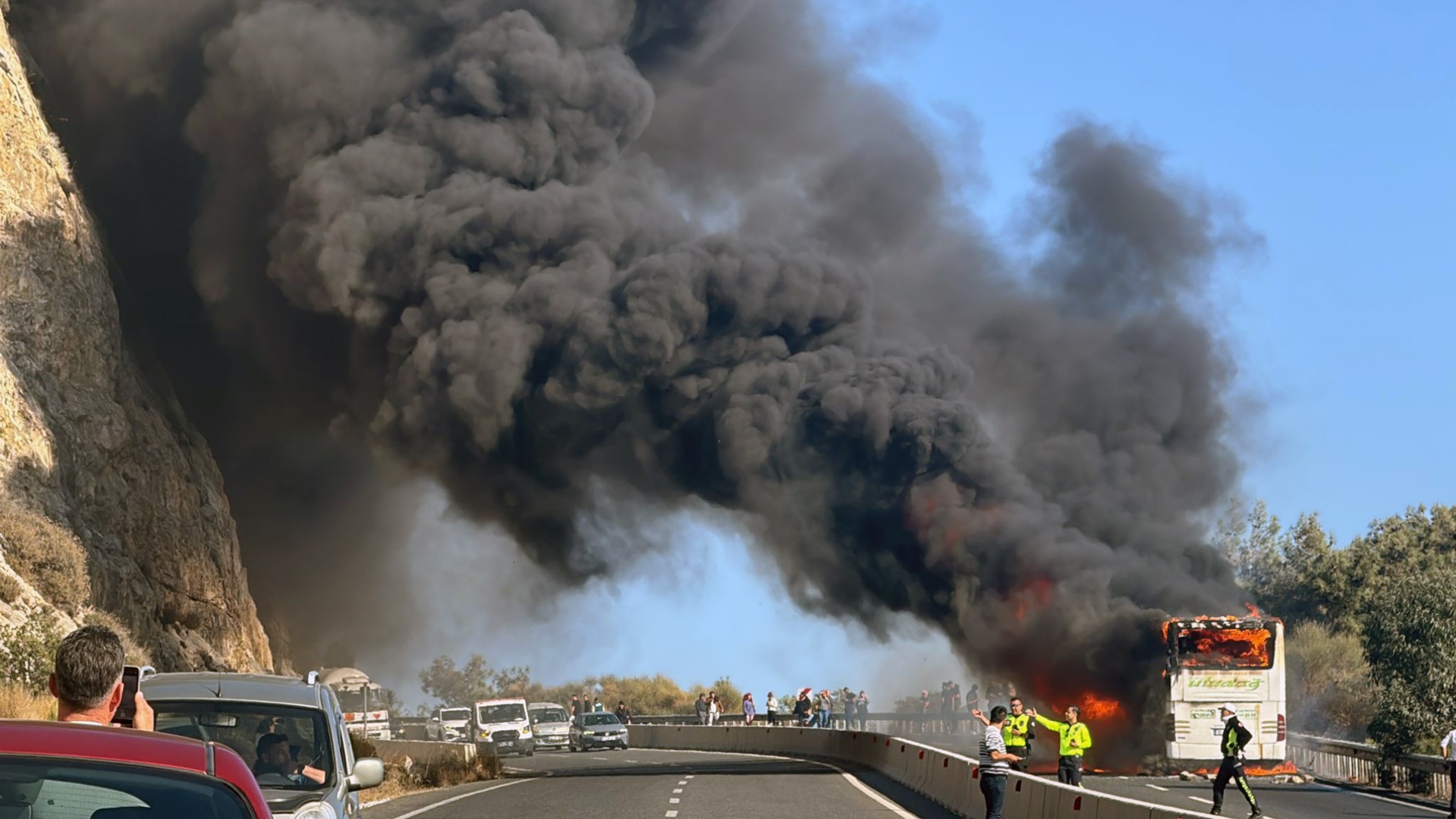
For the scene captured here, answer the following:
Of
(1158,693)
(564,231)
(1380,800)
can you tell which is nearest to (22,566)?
(564,231)

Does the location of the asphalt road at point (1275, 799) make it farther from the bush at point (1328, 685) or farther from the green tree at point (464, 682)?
the green tree at point (464, 682)

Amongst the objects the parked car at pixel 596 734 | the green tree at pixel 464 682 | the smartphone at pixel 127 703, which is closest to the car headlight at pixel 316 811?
the smartphone at pixel 127 703

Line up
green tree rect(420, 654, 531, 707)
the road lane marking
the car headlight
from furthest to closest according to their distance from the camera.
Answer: green tree rect(420, 654, 531, 707)
the road lane marking
the car headlight

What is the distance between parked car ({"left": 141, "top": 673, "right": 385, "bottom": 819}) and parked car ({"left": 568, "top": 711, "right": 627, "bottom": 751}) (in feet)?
123

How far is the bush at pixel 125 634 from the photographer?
102 feet

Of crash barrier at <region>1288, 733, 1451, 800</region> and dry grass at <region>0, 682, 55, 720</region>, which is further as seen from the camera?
crash barrier at <region>1288, 733, 1451, 800</region>

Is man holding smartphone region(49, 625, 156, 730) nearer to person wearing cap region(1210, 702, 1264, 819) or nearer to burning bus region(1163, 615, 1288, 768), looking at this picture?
person wearing cap region(1210, 702, 1264, 819)

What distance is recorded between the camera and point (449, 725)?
47438 millimetres

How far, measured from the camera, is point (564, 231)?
130 feet

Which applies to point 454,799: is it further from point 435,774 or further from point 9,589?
point 9,589

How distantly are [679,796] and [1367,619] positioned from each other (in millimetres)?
30433

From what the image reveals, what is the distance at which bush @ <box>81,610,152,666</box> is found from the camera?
3114cm

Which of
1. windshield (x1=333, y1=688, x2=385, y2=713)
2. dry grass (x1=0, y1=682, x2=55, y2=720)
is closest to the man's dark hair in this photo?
dry grass (x1=0, y1=682, x2=55, y2=720)

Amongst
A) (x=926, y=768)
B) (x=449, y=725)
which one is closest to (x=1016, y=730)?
(x=926, y=768)
